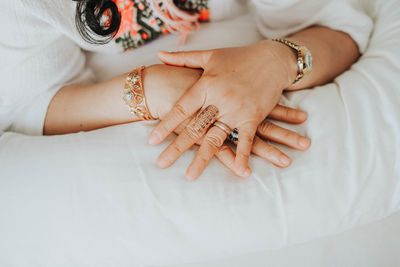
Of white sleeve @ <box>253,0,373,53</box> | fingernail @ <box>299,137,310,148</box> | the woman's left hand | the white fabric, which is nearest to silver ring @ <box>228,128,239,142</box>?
the woman's left hand

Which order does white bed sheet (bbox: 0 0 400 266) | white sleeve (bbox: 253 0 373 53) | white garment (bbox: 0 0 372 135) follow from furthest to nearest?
white sleeve (bbox: 253 0 373 53) → white garment (bbox: 0 0 372 135) → white bed sheet (bbox: 0 0 400 266)

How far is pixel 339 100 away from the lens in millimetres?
533

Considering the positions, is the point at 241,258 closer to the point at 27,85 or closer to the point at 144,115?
the point at 144,115

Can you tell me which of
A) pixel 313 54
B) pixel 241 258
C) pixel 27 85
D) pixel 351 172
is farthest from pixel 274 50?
pixel 27 85

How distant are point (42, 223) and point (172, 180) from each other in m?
0.23

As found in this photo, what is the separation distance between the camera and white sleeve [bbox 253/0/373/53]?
25.6 inches

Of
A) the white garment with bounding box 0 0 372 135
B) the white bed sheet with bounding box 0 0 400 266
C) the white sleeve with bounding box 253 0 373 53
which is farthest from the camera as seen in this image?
the white sleeve with bounding box 253 0 373 53

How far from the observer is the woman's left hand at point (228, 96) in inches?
19.5

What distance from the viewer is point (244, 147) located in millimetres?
494

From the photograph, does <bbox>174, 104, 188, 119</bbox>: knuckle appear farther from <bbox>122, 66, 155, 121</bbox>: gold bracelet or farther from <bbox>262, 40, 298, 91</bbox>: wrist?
<bbox>262, 40, 298, 91</bbox>: wrist

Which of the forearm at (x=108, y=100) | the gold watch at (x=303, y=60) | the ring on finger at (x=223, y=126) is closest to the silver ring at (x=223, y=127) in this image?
the ring on finger at (x=223, y=126)

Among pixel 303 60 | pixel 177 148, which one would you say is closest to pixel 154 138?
pixel 177 148

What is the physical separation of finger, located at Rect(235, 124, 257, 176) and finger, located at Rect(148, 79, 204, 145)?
0.10 m

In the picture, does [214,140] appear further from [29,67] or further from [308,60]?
[29,67]
